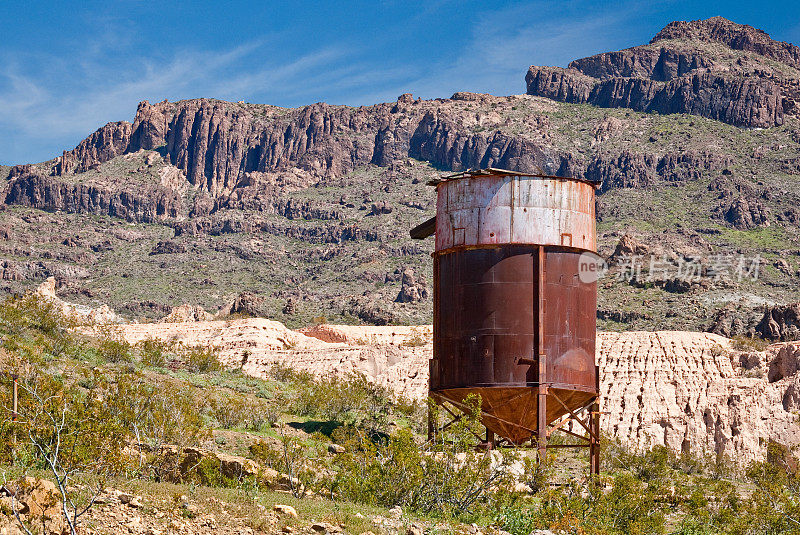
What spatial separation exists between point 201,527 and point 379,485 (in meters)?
6.38

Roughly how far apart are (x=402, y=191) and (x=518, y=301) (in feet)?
425

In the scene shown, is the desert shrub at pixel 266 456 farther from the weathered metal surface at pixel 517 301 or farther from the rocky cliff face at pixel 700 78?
the rocky cliff face at pixel 700 78

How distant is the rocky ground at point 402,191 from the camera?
3893 inches

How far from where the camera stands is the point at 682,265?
9556 centimetres

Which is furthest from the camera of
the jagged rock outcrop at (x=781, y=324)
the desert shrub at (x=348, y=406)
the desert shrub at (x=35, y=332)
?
the jagged rock outcrop at (x=781, y=324)

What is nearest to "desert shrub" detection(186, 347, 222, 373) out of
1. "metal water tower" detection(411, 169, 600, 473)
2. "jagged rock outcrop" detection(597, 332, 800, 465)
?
"jagged rock outcrop" detection(597, 332, 800, 465)

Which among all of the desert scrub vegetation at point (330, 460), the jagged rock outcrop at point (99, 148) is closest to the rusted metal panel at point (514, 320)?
the desert scrub vegetation at point (330, 460)

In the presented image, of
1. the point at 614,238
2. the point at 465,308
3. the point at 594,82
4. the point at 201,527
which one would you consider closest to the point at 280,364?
the point at 465,308

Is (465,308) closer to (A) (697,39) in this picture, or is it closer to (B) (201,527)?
(B) (201,527)

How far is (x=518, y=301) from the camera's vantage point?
27.9m

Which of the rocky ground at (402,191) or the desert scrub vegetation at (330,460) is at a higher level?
the rocky ground at (402,191)

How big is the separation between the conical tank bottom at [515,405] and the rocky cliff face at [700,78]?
425 ft

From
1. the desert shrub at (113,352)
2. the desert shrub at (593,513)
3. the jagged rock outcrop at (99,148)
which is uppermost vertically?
the jagged rock outcrop at (99,148)

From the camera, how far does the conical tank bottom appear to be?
2798 centimetres
